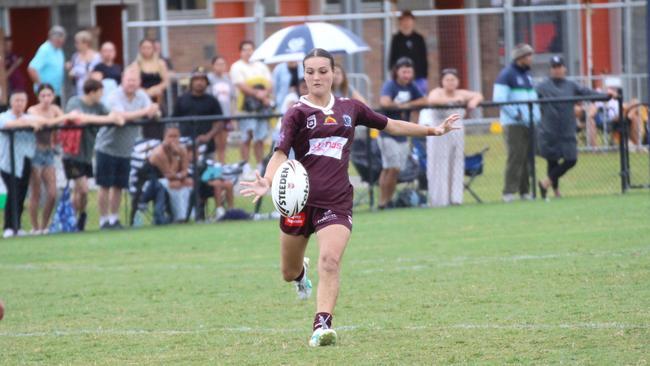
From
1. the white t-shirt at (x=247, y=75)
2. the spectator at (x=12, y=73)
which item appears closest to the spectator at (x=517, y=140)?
the white t-shirt at (x=247, y=75)

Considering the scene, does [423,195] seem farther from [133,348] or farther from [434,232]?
[133,348]

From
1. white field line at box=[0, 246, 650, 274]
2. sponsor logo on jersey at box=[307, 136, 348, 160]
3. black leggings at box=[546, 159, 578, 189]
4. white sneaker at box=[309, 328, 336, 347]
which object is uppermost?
sponsor logo on jersey at box=[307, 136, 348, 160]

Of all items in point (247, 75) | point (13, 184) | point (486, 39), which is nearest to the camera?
point (13, 184)

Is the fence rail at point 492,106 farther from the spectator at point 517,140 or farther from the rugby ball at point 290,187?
the rugby ball at point 290,187

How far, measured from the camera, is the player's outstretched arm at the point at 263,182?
8010 mm

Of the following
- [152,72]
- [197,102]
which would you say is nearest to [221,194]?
[197,102]

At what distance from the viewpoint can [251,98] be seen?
2011 centimetres

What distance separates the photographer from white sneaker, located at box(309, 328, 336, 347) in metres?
7.92

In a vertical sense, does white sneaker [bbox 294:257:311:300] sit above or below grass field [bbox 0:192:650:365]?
above

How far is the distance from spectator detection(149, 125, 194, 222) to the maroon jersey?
8.96 meters

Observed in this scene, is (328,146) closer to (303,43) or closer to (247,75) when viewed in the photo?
(303,43)

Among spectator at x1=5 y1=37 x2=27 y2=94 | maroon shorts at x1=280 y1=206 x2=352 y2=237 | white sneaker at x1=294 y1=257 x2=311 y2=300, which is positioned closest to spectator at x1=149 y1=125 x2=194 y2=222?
spectator at x1=5 y1=37 x2=27 y2=94

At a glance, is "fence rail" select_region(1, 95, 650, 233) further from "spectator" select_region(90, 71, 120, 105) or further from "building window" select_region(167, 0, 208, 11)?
"building window" select_region(167, 0, 208, 11)

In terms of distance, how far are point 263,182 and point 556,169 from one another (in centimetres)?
1074
